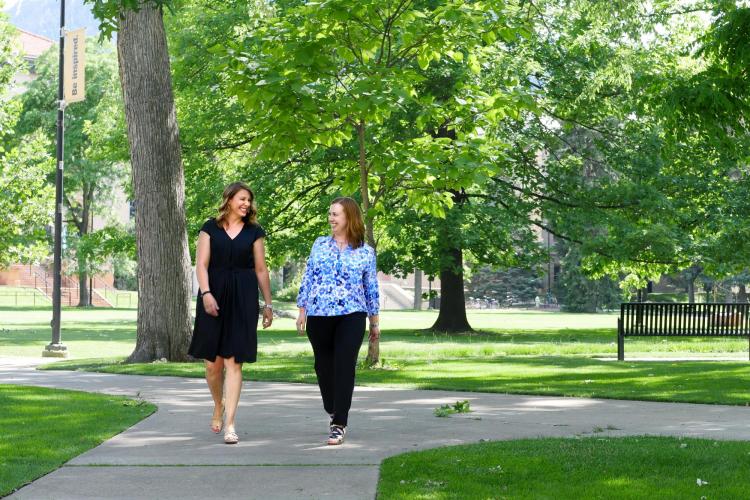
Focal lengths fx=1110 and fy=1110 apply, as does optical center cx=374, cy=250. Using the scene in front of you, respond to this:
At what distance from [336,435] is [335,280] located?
1154 millimetres

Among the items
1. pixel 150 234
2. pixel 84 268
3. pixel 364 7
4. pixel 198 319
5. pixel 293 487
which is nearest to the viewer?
pixel 293 487

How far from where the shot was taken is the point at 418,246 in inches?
1152

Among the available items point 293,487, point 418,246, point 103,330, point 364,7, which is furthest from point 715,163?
point 293,487

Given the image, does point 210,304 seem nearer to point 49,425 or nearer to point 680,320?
point 49,425

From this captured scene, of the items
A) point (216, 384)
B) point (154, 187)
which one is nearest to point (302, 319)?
point (216, 384)

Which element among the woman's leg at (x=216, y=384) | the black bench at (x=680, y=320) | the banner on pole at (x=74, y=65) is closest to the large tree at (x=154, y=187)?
the banner on pole at (x=74, y=65)

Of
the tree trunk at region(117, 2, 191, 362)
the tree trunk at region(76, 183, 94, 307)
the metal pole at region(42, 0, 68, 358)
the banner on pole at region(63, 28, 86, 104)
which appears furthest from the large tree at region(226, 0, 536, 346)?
the tree trunk at region(76, 183, 94, 307)

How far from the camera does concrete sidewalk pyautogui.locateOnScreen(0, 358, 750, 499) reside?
6234mm

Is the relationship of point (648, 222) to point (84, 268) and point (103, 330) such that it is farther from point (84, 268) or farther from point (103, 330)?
point (84, 268)

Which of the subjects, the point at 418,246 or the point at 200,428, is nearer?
the point at 200,428

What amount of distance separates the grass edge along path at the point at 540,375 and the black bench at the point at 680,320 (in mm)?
784

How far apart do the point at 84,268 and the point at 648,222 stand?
32.9m

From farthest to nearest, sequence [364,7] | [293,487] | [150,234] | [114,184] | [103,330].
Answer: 1. [114,184]
2. [103,330]
3. [150,234]
4. [364,7]
5. [293,487]

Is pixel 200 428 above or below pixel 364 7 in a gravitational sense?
below
